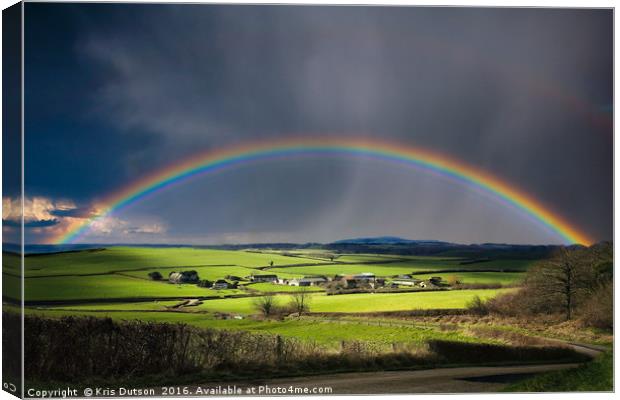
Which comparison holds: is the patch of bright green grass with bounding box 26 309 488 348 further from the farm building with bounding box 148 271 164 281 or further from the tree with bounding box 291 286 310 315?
the farm building with bounding box 148 271 164 281

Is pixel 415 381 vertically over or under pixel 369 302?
under

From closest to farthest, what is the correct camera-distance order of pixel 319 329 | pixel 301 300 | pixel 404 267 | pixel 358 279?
1. pixel 319 329
2. pixel 301 300
3. pixel 358 279
4. pixel 404 267

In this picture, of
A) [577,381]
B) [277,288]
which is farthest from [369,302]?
[577,381]

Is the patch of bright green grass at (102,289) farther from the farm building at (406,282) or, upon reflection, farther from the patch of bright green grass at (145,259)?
the farm building at (406,282)

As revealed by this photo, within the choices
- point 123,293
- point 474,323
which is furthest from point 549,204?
point 123,293

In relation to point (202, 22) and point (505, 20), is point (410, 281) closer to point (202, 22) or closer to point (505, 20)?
point (505, 20)

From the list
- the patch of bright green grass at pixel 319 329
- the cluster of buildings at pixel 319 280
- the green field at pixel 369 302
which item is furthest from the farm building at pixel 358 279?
the patch of bright green grass at pixel 319 329

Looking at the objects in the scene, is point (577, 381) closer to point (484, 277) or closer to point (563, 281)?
point (563, 281)
